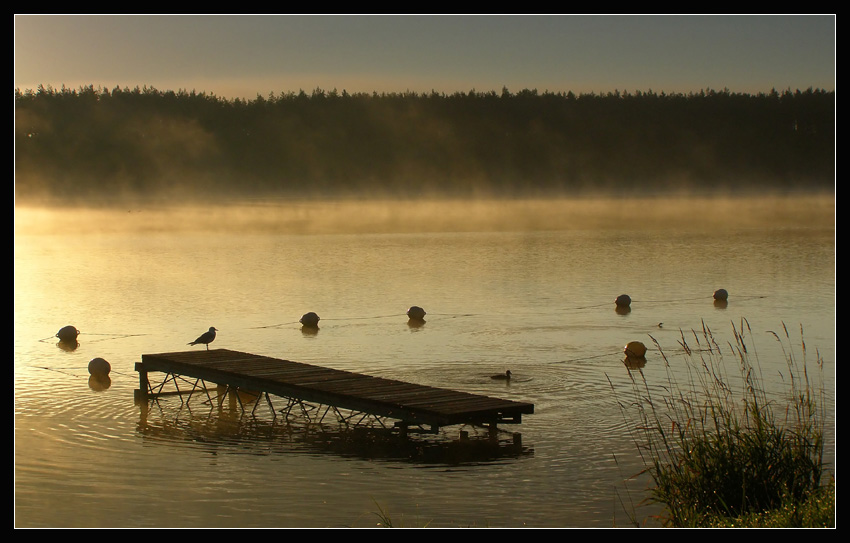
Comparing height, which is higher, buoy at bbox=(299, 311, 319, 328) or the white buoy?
buoy at bbox=(299, 311, 319, 328)

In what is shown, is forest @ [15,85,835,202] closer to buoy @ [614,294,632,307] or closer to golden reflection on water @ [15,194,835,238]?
golden reflection on water @ [15,194,835,238]

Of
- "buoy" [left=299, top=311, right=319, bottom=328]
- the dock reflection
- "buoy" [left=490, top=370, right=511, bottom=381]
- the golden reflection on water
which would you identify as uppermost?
the golden reflection on water

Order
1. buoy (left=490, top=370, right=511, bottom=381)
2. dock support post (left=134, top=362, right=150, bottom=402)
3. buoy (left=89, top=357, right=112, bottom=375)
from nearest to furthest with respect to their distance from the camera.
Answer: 1. dock support post (left=134, top=362, right=150, bottom=402)
2. buoy (left=490, top=370, right=511, bottom=381)
3. buoy (left=89, top=357, right=112, bottom=375)

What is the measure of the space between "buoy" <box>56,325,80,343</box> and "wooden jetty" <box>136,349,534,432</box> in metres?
5.38

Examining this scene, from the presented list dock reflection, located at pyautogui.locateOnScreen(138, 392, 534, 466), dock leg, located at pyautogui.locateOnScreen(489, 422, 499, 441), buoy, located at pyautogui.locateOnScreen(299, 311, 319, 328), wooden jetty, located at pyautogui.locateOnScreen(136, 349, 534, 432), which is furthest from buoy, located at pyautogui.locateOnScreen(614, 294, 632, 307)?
dock leg, located at pyautogui.locateOnScreen(489, 422, 499, 441)

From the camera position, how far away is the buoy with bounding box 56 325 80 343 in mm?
18578

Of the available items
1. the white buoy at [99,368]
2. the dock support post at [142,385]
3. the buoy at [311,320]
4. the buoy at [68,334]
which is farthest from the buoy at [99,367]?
the buoy at [311,320]

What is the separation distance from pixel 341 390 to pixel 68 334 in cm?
886

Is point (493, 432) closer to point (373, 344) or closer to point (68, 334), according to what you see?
point (373, 344)

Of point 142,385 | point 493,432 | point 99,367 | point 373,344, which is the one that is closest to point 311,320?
point 373,344

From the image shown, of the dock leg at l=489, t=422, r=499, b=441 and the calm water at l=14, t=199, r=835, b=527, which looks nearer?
the calm water at l=14, t=199, r=835, b=527

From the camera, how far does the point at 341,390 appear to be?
37.1ft

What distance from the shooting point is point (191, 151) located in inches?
3327

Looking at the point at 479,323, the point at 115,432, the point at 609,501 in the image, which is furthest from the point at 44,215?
the point at 609,501
